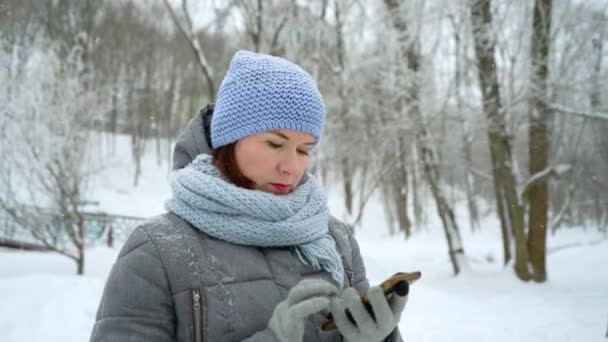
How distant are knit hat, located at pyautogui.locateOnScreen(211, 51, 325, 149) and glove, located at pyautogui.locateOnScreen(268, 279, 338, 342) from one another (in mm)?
471

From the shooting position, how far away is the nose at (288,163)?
125 cm

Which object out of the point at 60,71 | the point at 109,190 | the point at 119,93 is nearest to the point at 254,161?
the point at 60,71

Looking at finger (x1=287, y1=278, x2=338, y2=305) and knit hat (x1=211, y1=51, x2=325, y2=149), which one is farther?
knit hat (x1=211, y1=51, x2=325, y2=149)

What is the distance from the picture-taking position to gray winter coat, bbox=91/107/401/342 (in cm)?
104

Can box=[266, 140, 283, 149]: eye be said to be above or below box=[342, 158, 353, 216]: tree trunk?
above

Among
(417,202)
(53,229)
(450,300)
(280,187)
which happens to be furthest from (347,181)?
(280,187)

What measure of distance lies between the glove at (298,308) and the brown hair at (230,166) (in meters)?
0.39

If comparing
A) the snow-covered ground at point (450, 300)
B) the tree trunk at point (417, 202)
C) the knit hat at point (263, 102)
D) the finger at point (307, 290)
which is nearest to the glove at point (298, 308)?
the finger at point (307, 290)

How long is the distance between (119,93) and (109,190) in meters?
5.66

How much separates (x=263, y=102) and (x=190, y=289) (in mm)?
548

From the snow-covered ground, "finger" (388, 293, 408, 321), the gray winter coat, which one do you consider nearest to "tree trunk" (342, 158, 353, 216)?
the snow-covered ground

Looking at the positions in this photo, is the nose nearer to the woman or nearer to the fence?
the woman

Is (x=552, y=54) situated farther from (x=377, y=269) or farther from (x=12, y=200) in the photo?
(x=12, y=200)

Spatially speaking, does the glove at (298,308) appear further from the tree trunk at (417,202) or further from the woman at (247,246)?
the tree trunk at (417,202)
